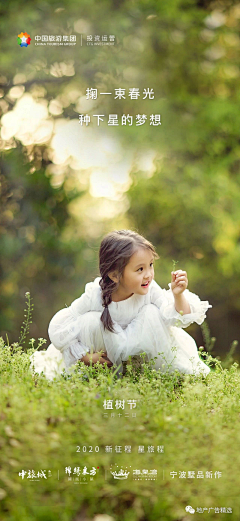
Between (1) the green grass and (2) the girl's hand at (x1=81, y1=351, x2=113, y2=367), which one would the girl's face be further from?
(1) the green grass

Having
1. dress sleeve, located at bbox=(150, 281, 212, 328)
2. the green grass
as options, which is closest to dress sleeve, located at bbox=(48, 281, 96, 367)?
dress sleeve, located at bbox=(150, 281, 212, 328)

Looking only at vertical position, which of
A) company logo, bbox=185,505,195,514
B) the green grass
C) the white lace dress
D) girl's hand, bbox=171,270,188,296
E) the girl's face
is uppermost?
the girl's face

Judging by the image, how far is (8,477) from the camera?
1360mm

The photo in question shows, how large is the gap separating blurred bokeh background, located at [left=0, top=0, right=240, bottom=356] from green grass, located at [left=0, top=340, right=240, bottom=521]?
3.33 meters

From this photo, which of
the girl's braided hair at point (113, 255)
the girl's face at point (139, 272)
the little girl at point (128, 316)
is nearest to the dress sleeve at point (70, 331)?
the little girl at point (128, 316)

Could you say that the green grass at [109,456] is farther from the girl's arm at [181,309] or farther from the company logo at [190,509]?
the girl's arm at [181,309]

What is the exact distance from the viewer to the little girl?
2279 millimetres

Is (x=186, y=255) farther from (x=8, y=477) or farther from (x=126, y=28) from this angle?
(x=8, y=477)

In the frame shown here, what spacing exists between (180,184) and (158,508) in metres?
4.25

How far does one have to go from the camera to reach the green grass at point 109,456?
1308 millimetres

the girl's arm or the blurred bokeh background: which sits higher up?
the blurred bokeh background

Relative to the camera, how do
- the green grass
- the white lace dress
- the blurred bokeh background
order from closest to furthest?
the green grass, the white lace dress, the blurred bokeh background

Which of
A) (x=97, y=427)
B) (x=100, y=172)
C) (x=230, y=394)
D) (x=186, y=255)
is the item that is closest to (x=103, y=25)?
(x=100, y=172)

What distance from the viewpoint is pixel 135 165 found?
5.11 metres
